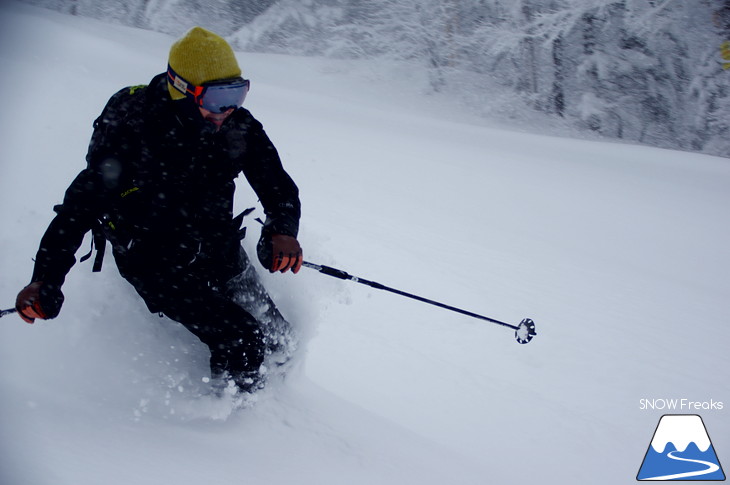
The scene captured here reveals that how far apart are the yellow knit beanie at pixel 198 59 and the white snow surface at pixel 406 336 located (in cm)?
132

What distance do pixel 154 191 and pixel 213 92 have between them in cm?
47

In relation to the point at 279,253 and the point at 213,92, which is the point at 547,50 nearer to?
the point at 279,253

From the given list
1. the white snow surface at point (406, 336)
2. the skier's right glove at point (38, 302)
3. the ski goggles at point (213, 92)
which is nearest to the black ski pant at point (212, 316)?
the white snow surface at point (406, 336)

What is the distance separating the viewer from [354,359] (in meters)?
4.10

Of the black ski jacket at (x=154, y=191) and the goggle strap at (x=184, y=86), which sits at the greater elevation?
the goggle strap at (x=184, y=86)

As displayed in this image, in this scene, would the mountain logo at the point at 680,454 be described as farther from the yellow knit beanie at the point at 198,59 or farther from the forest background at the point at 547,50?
the forest background at the point at 547,50

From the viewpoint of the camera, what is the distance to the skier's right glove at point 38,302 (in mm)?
2072

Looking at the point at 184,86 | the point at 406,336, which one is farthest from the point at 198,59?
the point at 406,336

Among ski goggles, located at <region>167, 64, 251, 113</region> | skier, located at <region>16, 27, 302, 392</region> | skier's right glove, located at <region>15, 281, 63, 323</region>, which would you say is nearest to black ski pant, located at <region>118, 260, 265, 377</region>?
skier, located at <region>16, 27, 302, 392</region>

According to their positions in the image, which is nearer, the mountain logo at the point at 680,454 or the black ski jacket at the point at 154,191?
the black ski jacket at the point at 154,191

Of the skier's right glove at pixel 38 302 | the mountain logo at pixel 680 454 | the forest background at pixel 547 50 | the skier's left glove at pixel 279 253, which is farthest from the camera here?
the forest background at pixel 547 50

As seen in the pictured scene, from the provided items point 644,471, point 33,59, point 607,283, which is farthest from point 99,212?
point 33,59

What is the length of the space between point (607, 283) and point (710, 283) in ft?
3.76

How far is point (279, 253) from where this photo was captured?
2523 mm
